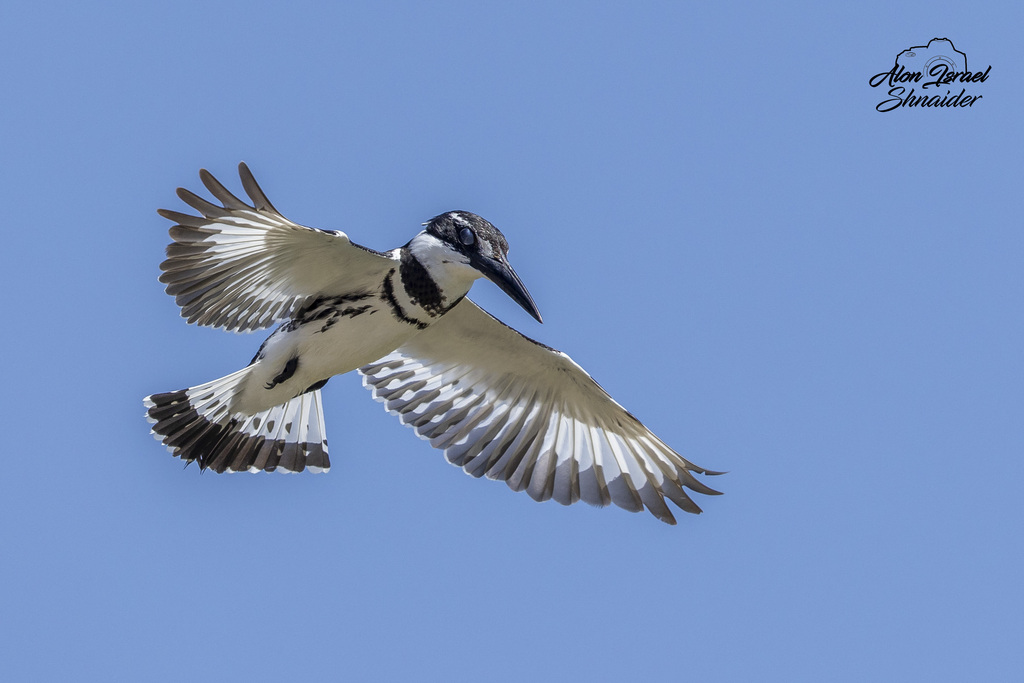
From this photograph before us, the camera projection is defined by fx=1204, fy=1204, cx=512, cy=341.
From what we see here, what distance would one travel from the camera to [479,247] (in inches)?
306

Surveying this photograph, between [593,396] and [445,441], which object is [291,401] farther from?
[593,396]

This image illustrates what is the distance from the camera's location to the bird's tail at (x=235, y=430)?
8.60 metres

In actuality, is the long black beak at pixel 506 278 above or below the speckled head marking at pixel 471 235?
below

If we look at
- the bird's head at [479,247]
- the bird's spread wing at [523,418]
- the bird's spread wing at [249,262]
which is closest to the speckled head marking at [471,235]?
the bird's head at [479,247]

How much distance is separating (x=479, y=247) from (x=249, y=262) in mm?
1556

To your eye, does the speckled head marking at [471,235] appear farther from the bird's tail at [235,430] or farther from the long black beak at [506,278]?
the bird's tail at [235,430]

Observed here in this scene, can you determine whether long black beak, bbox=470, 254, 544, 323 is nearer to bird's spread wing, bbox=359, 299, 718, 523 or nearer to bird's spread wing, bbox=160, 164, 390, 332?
bird's spread wing, bbox=160, 164, 390, 332

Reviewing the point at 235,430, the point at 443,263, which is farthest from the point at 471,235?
the point at 235,430

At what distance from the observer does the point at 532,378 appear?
9344mm

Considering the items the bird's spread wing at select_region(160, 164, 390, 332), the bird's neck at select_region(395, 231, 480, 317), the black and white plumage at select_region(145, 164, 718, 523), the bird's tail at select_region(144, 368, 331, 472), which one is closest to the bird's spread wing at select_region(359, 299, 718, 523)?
the black and white plumage at select_region(145, 164, 718, 523)

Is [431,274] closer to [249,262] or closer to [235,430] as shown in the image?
[249,262]

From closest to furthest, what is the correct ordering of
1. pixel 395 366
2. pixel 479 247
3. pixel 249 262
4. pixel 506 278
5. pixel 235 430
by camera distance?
pixel 506 278, pixel 479 247, pixel 249 262, pixel 235 430, pixel 395 366

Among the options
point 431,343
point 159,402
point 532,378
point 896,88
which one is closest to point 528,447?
point 532,378

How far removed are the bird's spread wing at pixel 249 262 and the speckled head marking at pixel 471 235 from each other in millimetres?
466
